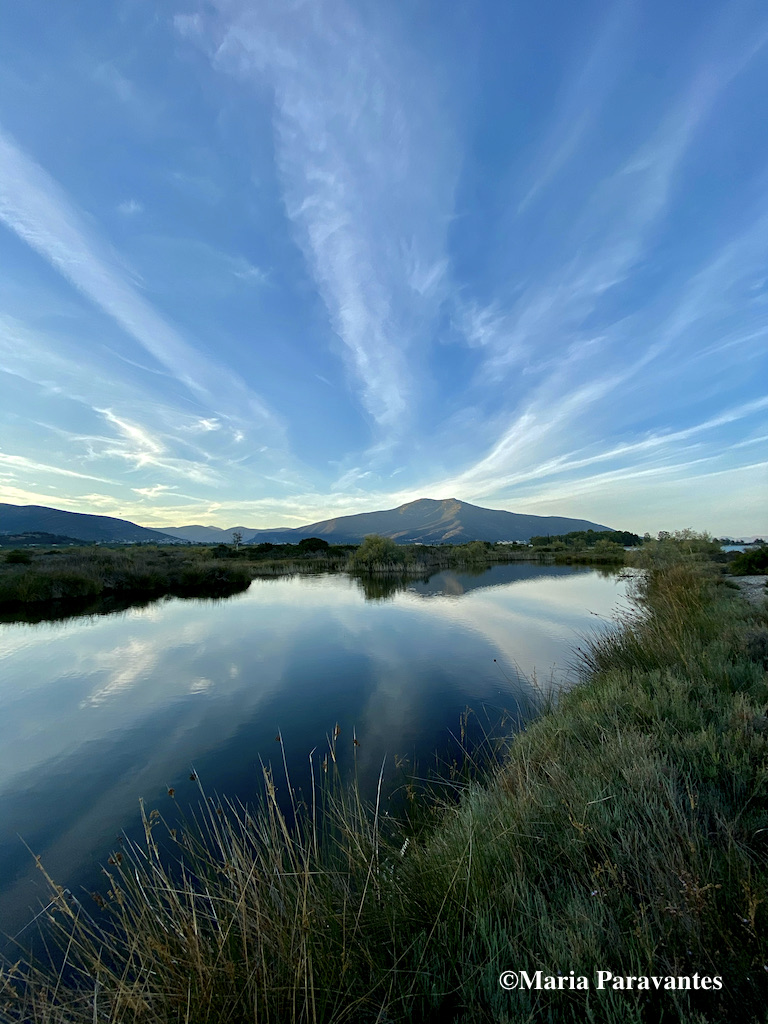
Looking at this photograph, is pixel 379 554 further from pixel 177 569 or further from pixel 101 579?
pixel 101 579

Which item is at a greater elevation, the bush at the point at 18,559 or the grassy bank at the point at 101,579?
the bush at the point at 18,559

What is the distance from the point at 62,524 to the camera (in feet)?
395

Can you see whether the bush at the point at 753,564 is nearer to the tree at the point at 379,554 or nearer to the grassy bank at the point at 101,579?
the tree at the point at 379,554

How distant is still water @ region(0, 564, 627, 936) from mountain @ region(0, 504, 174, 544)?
384ft

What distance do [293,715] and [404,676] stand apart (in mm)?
3239

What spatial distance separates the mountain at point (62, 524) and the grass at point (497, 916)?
428 ft

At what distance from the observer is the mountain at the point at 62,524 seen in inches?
4574

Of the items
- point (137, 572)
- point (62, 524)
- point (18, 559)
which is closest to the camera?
point (137, 572)

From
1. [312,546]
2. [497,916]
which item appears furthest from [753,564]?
[312,546]

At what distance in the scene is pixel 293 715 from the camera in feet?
26.7

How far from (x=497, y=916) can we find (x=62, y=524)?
154642 mm

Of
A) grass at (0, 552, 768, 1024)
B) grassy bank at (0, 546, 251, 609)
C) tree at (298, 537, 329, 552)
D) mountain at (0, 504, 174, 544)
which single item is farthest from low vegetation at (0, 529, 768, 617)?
mountain at (0, 504, 174, 544)

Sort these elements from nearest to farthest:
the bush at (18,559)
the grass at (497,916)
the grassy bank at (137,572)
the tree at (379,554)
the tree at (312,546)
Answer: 1. the grass at (497,916)
2. the grassy bank at (137,572)
3. the bush at (18,559)
4. the tree at (379,554)
5. the tree at (312,546)

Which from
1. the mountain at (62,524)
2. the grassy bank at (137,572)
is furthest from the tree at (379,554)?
the mountain at (62,524)
